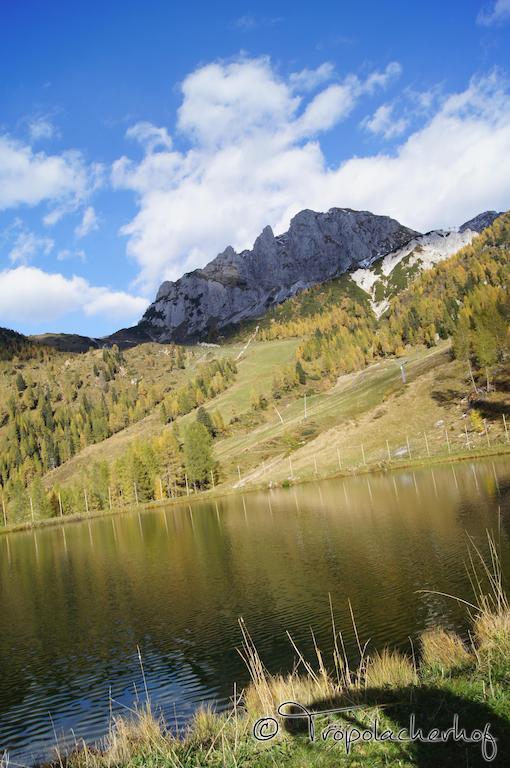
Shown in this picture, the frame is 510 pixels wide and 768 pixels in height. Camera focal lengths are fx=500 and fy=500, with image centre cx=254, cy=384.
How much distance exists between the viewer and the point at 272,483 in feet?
429

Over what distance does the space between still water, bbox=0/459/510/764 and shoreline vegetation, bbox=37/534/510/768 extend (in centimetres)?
679

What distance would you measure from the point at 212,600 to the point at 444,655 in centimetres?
2471

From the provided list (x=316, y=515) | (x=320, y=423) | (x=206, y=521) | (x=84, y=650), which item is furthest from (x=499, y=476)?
(x=320, y=423)

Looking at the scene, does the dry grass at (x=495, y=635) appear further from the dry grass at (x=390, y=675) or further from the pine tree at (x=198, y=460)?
the pine tree at (x=198, y=460)

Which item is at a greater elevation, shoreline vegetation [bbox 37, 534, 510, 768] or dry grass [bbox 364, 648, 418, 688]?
shoreline vegetation [bbox 37, 534, 510, 768]

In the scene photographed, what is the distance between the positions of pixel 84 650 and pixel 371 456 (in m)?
102

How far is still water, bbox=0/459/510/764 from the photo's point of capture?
2334 cm

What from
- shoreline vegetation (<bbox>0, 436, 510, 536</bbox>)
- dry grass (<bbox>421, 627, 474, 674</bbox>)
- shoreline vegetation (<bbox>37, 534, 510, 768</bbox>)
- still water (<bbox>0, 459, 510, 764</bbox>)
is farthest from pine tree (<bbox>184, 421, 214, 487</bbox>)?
shoreline vegetation (<bbox>37, 534, 510, 768</bbox>)

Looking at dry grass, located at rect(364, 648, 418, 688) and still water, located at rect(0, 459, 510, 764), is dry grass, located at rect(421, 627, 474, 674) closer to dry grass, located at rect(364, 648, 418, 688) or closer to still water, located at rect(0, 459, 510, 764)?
dry grass, located at rect(364, 648, 418, 688)

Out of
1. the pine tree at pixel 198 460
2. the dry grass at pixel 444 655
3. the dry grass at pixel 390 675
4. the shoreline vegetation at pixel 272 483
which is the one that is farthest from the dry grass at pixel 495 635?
the pine tree at pixel 198 460

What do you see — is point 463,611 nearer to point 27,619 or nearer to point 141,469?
point 27,619

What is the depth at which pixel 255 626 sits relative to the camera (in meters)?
29.3

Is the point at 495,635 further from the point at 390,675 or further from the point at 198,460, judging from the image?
the point at 198,460

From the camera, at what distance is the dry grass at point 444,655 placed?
14.3m
